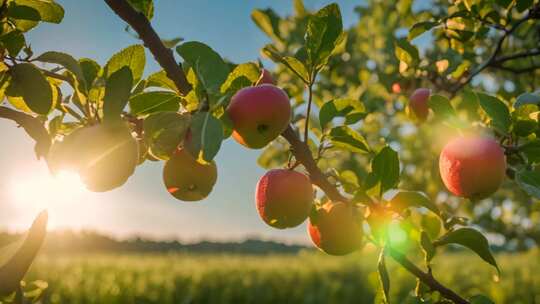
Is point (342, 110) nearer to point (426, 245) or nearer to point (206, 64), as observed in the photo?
point (426, 245)

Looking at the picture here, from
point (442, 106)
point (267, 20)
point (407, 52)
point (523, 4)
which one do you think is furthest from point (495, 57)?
point (442, 106)

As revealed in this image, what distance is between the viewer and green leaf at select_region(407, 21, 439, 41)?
2.12 metres

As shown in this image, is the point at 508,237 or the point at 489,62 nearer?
the point at 489,62

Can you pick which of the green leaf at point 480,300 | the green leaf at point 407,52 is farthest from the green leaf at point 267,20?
the green leaf at point 480,300

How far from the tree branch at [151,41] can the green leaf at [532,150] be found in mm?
904

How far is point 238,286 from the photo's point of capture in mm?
10852

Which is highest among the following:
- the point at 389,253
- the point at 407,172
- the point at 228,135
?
the point at 228,135

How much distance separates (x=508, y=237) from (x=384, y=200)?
8.02 m

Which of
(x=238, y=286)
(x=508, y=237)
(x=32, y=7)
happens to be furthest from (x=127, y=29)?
(x=238, y=286)

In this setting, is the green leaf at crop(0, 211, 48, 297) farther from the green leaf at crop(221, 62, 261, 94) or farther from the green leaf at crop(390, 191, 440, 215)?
the green leaf at crop(390, 191, 440, 215)

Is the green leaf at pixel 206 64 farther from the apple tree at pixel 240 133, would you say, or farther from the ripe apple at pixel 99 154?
the ripe apple at pixel 99 154

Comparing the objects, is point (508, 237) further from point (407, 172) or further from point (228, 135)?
point (228, 135)

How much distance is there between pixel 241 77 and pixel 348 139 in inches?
15.7

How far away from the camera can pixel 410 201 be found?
1.46 metres
